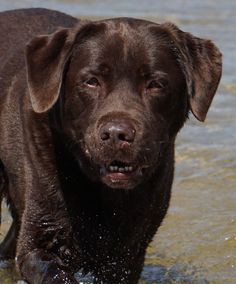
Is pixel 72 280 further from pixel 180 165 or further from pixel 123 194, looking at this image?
pixel 180 165

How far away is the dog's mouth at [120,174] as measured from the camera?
19.4 feet

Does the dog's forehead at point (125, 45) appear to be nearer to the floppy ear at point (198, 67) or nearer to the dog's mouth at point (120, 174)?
the floppy ear at point (198, 67)

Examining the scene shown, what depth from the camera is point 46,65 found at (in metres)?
6.21

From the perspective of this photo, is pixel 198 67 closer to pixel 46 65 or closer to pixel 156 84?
pixel 156 84

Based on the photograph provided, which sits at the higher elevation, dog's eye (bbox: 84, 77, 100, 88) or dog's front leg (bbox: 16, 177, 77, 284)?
dog's eye (bbox: 84, 77, 100, 88)

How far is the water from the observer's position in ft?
25.9

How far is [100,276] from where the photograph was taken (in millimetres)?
6527

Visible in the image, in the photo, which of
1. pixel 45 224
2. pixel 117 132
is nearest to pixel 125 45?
pixel 117 132

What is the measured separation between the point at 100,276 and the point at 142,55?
1.34 meters

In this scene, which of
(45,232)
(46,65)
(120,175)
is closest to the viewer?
(120,175)

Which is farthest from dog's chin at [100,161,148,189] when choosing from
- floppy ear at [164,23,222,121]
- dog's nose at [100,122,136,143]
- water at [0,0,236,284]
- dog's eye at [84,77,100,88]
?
water at [0,0,236,284]

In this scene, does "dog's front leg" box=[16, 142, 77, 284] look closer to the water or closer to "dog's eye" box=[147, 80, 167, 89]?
"dog's eye" box=[147, 80, 167, 89]

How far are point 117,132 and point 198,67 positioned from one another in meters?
0.85

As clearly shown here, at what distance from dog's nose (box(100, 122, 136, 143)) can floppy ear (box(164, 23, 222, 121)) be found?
0.64 m
